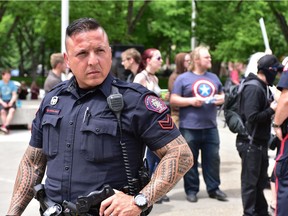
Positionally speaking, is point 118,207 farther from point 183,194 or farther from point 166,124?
point 183,194

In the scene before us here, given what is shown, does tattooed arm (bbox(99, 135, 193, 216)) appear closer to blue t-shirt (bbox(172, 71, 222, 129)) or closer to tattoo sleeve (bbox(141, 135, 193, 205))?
tattoo sleeve (bbox(141, 135, 193, 205))

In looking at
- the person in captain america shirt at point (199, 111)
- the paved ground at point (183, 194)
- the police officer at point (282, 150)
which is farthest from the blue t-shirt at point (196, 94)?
the police officer at point (282, 150)

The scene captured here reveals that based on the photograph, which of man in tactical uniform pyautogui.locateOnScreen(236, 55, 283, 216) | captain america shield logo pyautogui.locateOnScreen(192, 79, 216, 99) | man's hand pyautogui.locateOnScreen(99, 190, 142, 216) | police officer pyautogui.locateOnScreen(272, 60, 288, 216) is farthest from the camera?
captain america shield logo pyautogui.locateOnScreen(192, 79, 216, 99)

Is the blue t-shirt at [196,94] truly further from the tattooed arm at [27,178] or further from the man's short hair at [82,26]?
the man's short hair at [82,26]

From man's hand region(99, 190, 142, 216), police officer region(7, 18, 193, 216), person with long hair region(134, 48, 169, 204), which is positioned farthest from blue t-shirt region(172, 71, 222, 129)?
man's hand region(99, 190, 142, 216)

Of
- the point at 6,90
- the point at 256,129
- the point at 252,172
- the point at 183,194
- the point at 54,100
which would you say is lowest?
the point at 183,194

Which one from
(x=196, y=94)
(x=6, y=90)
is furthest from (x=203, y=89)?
(x=6, y=90)

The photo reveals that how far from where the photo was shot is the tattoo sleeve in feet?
7.24

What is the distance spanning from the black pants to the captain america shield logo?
1115 mm

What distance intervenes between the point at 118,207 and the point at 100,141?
1.00 feet

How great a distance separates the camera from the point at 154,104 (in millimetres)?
2289

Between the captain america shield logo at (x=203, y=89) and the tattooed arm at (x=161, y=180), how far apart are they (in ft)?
12.6

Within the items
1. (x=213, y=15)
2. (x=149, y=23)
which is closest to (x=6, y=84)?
(x=213, y=15)

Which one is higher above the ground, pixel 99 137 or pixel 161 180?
pixel 99 137
